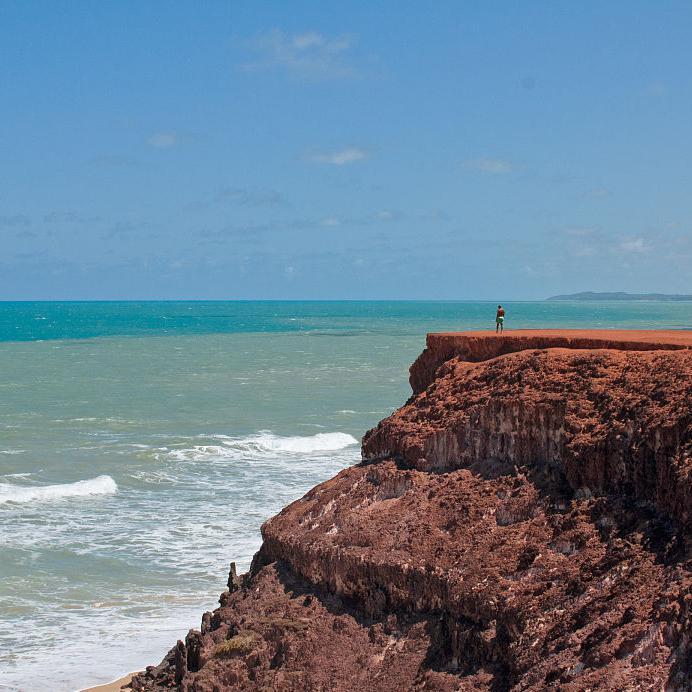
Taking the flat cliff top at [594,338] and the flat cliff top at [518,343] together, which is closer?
the flat cliff top at [594,338]

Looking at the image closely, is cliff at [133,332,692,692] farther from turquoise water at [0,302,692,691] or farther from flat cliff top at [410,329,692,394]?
turquoise water at [0,302,692,691]

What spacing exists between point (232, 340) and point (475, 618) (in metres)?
117

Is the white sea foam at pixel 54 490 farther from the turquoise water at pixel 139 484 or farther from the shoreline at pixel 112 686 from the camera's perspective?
the shoreline at pixel 112 686

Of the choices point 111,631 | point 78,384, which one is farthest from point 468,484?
point 78,384

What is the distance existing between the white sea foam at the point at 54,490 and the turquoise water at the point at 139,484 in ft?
0.32

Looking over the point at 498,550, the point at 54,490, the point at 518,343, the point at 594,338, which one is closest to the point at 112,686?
the point at 498,550

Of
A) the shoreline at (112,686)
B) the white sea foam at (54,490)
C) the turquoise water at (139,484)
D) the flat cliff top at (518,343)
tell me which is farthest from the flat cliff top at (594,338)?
the white sea foam at (54,490)

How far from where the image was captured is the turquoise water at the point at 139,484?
24.8 m

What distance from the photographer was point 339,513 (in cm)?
2039

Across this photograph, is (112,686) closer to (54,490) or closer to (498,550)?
(498,550)

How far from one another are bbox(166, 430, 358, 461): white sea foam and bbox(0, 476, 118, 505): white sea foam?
5.64 m

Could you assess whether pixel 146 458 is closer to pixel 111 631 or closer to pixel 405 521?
pixel 111 631

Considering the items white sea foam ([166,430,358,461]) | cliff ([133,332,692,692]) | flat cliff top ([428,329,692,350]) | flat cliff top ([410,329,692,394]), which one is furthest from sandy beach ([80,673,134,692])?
white sea foam ([166,430,358,461])

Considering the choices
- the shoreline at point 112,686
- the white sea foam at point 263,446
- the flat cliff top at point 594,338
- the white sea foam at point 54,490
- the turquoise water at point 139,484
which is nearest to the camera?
the flat cliff top at point 594,338
